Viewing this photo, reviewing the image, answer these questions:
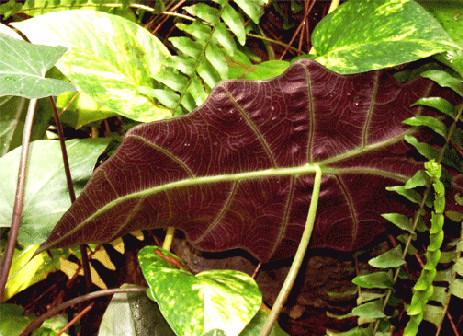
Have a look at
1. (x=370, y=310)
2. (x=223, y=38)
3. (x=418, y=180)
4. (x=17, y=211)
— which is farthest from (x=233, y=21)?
(x=370, y=310)

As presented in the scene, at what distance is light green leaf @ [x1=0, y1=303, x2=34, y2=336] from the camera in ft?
3.87

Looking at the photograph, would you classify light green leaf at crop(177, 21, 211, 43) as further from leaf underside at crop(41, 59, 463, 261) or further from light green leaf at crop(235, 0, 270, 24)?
leaf underside at crop(41, 59, 463, 261)

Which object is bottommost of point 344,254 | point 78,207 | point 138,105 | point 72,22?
point 344,254

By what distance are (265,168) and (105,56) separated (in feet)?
1.87

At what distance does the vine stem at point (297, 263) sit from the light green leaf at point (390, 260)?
0.57 feet

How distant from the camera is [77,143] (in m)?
1.14

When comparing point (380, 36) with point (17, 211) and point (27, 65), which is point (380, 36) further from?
point (17, 211)

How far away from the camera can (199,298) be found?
0.88m

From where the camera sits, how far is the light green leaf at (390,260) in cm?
97

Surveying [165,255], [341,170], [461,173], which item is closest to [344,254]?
[341,170]

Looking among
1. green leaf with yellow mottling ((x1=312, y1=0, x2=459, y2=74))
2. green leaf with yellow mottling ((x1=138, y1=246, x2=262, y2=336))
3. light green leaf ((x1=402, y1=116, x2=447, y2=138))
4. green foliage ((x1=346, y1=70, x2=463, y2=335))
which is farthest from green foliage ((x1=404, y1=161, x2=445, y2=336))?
green leaf with yellow mottling ((x1=138, y1=246, x2=262, y2=336))

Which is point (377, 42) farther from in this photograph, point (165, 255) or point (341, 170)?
point (165, 255)

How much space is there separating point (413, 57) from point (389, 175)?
32cm

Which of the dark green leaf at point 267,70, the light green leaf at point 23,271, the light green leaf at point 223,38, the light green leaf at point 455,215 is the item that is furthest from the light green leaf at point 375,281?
the light green leaf at point 23,271
